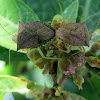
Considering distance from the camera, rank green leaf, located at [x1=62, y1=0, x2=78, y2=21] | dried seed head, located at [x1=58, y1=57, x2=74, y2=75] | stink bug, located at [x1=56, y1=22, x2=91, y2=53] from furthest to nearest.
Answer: green leaf, located at [x1=62, y1=0, x2=78, y2=21]
dried seed head, located at [x1=58, y1=57, x2=74, y2=75]
stink bug, located at [x1=56, y1=22, x2=91, y2=53]

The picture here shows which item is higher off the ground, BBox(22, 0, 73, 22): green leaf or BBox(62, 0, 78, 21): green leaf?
BBox(22, 0, 73, 22): green leaf

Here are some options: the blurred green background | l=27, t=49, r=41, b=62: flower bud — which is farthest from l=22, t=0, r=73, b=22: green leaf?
l=27, t=49, r=41, b=62: flower bud

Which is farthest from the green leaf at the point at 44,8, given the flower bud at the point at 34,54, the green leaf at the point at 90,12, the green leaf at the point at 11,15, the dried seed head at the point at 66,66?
the dried seed head at the point at 66,66

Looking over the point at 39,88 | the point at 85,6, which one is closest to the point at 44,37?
the point at 39,88

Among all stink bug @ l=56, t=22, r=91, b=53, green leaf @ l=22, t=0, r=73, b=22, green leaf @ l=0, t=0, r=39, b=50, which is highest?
green leaf @ l=22, t=0, r=73, b=22

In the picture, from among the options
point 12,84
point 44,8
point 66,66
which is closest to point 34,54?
point 66,66

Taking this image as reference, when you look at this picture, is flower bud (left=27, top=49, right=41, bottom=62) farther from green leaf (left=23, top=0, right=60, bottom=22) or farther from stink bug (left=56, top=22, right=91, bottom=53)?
green leaf (left=23, top=0, right=60, bottom=22)

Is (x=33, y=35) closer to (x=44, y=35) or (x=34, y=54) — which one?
(x=44, y=35)

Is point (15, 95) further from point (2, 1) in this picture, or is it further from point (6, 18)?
point (2, 1)
